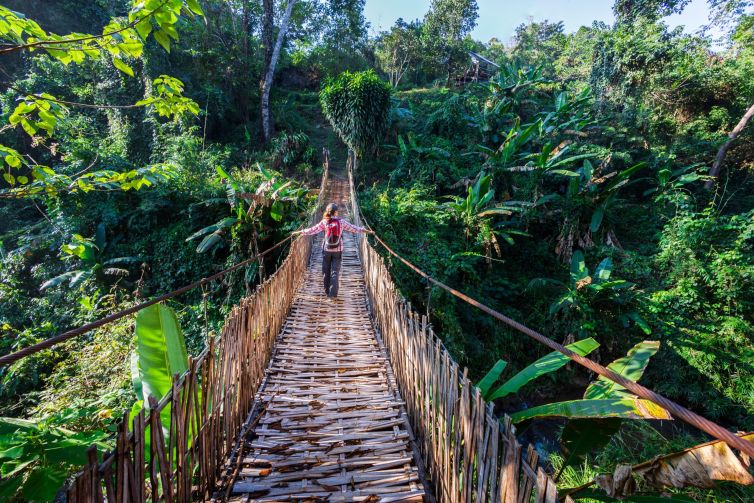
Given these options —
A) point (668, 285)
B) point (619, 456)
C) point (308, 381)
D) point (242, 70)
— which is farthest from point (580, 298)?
point (242, 70)

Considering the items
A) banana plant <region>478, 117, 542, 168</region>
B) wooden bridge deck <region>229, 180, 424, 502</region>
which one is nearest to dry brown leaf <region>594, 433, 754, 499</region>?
wooden bridge deck <region>229, 180, 424, 502</region>

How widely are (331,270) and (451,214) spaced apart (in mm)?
4812

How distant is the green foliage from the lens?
454 inches

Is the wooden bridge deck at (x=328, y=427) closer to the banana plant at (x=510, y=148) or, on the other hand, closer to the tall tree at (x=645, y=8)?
the banana plant at (x=510, y=148)

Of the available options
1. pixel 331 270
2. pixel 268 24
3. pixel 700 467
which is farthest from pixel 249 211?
pixel 268 24

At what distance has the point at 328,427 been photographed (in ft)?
7.48

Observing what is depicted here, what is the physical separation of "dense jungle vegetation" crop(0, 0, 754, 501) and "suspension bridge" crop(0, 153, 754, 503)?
696mm

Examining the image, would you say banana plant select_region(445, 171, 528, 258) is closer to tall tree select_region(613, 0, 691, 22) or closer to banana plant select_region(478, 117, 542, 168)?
banana plant select_region(478, 117, 542, 168)

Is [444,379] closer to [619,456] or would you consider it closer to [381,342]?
[381,342]

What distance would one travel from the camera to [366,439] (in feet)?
7.16

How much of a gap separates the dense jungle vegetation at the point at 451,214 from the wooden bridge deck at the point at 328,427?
0.91 metres

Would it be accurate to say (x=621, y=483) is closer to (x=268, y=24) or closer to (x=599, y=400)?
(x=599, y=400)

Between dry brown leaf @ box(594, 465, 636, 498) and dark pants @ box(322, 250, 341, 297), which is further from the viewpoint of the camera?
dark pants @ box(322, 250, 341, 297)

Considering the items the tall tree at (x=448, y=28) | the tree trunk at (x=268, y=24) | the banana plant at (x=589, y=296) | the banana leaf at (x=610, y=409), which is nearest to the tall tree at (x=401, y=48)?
the tall tree at (x=448, y=28)
